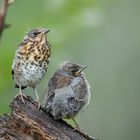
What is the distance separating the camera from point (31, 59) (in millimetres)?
9969

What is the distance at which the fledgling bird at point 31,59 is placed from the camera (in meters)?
9.86

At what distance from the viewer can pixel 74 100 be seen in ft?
31.3

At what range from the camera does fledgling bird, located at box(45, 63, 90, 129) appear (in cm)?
938

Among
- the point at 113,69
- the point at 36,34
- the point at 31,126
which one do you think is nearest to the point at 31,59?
the point at 36,34

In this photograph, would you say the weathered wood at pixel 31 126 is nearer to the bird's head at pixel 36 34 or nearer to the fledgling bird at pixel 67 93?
the fledgling bird at pixel 67 93

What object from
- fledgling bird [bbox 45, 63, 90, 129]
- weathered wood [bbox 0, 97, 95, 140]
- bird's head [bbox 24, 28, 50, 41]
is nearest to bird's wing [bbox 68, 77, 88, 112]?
fledgling bird [bbox 45, 63, 90, 129]

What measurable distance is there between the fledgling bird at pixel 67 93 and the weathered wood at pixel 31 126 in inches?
3.8

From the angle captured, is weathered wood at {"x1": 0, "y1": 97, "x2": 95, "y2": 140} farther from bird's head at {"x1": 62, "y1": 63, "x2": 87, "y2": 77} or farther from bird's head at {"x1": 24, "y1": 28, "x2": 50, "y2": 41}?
bird's head at {"x1": 24, "y1": 28, "x2": 50, "y2": 41}

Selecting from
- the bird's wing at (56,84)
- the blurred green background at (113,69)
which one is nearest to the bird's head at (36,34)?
the bird's wing at (56,84)

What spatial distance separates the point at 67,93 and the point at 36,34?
0.80 metres

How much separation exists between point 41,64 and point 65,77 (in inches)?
16.0

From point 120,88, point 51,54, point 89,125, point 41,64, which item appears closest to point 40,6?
point 51,54

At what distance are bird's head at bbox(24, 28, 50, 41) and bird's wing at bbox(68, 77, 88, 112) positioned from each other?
544 mm

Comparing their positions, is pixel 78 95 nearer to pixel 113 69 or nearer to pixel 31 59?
pixel 31 59
